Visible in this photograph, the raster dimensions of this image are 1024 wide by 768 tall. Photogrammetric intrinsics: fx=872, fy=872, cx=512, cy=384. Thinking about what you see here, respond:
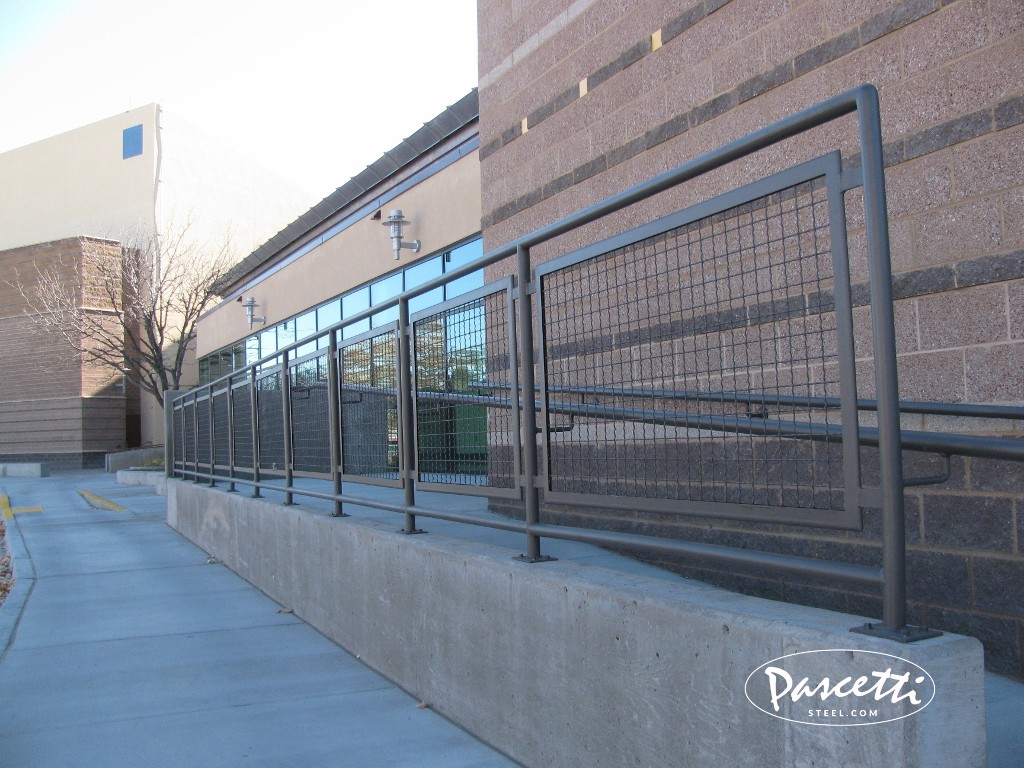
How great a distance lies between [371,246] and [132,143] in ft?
84.1

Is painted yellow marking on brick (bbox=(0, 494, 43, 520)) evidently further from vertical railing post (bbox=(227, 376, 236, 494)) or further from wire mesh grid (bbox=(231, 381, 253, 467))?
wire mesh grid (bbox=(231, 381, 253, 467))

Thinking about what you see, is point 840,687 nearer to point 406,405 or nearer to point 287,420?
point 406,405

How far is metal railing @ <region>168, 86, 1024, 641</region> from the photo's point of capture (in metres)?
2.20

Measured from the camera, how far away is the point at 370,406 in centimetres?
536

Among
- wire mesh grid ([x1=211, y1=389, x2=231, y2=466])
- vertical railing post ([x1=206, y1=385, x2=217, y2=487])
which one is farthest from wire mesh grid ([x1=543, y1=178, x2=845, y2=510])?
vertical railing post ([x1=206, y1=385, x2=217, y2=487])

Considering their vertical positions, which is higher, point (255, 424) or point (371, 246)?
point (371, 246)

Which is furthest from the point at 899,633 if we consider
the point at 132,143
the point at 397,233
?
the point at 132,143

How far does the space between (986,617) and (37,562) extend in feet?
30.3

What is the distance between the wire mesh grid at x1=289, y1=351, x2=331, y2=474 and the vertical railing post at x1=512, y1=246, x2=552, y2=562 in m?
2.63

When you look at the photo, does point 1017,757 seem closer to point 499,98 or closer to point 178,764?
point 178,764

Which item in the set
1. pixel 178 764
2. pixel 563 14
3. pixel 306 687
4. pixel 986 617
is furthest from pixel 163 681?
pixel 563 14

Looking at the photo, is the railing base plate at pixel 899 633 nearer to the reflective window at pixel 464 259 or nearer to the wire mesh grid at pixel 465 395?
the wire mesh grid at pixel 465 395

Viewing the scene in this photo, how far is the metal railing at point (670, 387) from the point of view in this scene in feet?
7.20

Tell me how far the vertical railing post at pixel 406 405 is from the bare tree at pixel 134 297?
25314 mm
